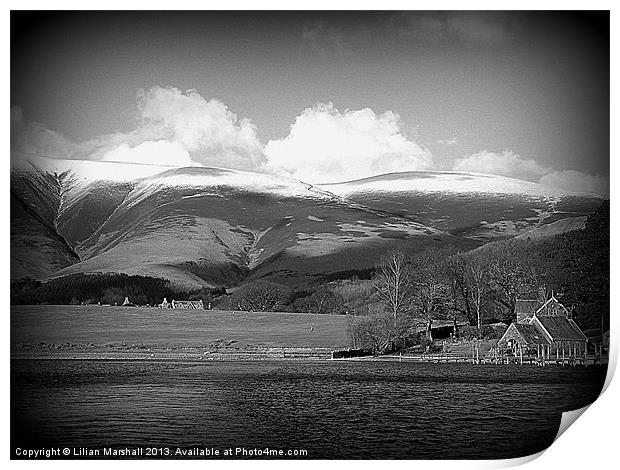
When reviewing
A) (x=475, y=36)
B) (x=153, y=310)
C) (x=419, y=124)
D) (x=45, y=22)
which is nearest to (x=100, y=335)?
A: (x=153, y=310)

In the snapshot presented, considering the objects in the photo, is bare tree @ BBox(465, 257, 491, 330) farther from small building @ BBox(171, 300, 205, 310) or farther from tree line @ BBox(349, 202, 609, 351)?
small building @ BBox(171, 300, 205, 310)

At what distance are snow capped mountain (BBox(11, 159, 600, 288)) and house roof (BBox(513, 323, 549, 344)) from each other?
1.75 ft

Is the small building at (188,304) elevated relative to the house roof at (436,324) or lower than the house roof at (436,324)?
elevated

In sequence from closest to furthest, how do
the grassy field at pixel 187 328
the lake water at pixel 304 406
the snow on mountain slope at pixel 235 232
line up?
1. the lake water at pixel 304 406
2. the grassy field at pixel 187 328
3. the snow on mountain slope at pixel 235 232

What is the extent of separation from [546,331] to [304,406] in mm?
1441

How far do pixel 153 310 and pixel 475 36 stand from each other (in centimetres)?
241

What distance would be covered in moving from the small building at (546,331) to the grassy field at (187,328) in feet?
3.31

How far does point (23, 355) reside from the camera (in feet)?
20.6

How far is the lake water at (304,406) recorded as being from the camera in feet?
20.2

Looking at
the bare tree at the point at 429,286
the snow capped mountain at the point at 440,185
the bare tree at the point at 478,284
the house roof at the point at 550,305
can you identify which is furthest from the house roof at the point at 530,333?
the snow capped mountain at the point at 440,185

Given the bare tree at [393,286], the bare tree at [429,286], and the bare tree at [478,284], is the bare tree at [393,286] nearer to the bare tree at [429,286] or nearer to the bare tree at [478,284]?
the bare tree at [429,286]

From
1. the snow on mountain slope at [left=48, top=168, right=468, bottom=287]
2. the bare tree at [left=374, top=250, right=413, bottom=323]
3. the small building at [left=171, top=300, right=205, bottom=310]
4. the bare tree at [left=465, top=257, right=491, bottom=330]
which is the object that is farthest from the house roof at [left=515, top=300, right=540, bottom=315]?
the small building at [left=171, top=300, right=205, bottom=310]

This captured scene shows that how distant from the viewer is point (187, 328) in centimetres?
640

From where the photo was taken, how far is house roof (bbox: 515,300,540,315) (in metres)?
6.38
